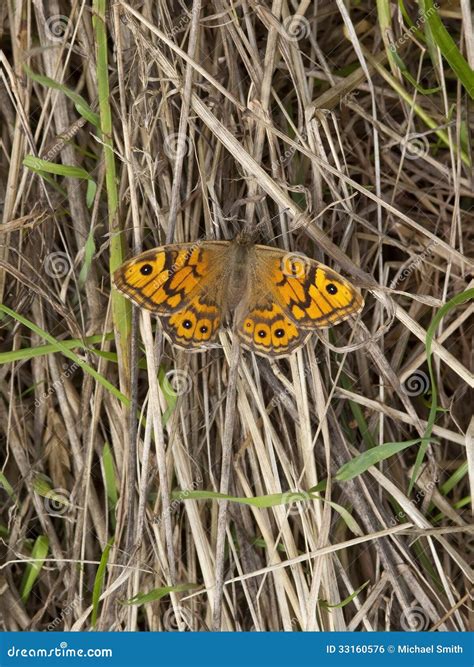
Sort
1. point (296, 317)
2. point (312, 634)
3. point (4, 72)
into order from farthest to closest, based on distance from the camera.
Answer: point (4, 72)
point (312, 634)
point (296, 317)

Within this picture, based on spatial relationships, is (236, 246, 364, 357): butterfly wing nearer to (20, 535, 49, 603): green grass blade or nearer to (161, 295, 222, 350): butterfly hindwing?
(161, 295, 222, 350): butterfly hindwing

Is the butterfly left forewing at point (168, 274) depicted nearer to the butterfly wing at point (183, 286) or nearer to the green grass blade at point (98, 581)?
the butterfly wing at point (183, 286)

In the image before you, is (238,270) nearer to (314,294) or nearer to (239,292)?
(239,292)

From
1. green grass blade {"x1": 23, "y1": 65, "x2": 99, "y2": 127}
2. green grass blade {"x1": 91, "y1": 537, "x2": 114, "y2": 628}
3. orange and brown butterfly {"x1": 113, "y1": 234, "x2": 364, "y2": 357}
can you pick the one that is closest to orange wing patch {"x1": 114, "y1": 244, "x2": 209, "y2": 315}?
orange and brown butterfly {"x1": 113, "y1": 234, "x2": 364, "y2": 357}

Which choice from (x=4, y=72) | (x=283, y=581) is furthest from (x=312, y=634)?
(x=4, y=72)

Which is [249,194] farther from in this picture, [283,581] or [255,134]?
[283,581]

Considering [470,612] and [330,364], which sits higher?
[330,364]

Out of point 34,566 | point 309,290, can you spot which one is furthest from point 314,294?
point 34,566
